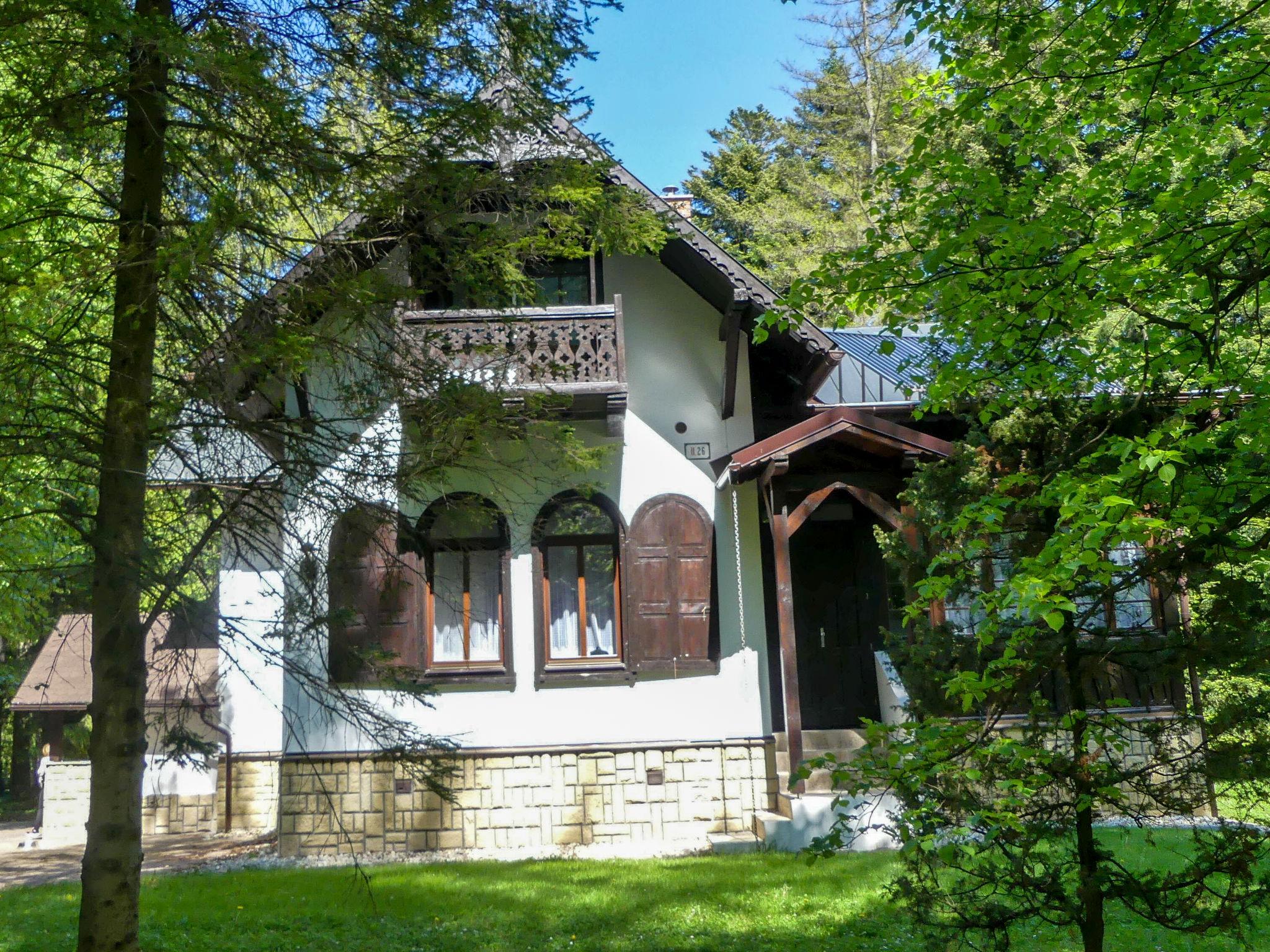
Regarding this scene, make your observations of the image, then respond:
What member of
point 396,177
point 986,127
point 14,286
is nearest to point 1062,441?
point 986,127

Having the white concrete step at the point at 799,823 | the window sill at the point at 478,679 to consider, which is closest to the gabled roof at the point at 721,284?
the window sill at the point at 478,679

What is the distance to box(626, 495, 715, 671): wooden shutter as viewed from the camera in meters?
12.8

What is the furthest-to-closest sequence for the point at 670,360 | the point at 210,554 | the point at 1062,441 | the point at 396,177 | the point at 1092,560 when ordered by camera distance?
the point at 670,360, the point at 210,554, the point at 396,177, the point at 1062,441, the point at 1092,560

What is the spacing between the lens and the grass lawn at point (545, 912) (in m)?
7.75

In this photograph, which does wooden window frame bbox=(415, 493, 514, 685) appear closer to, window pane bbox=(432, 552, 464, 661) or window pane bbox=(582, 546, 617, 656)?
window pane bbox=(432, 552, 464, 661)

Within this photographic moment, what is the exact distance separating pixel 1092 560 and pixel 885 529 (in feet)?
28.1

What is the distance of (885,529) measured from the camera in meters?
12.9

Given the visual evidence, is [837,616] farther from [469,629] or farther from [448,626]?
[448,626]

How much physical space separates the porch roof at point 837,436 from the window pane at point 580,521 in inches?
77.4

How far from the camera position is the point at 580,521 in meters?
13.3

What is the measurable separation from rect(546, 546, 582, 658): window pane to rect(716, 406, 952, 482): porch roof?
2.45 m

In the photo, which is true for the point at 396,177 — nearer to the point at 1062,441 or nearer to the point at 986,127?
the point at 986,127

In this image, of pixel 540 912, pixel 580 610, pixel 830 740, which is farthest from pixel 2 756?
pixel 540 912

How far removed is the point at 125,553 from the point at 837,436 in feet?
26.1
